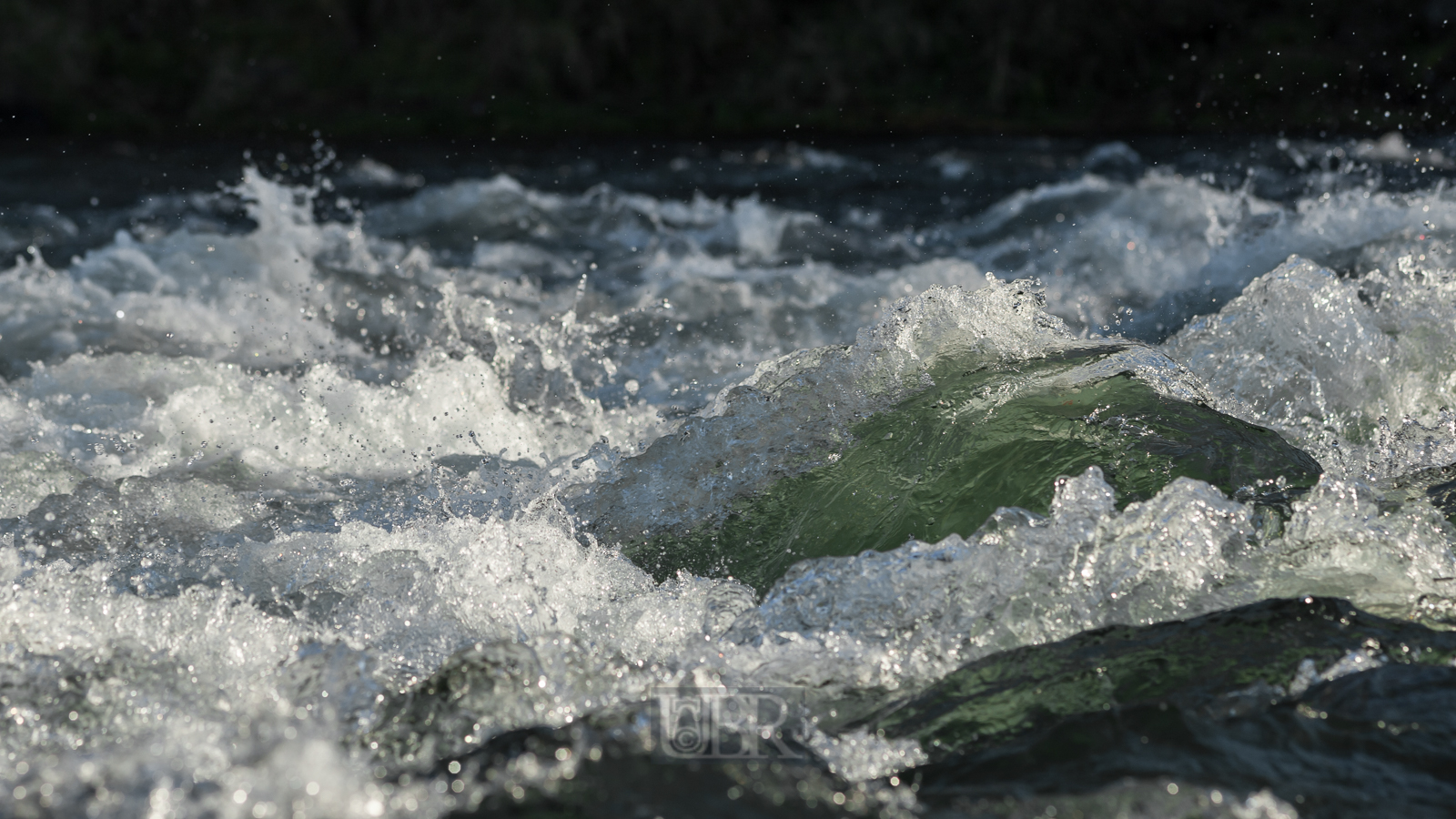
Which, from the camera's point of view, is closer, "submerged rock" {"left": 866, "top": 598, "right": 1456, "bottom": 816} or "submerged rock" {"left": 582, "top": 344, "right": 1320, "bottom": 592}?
"submerged rock" {"left": 866, "top": 598, "right": 1456, "bottom": 816}

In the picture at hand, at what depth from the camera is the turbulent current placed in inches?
67.5

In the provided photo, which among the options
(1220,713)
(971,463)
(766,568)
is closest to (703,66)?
(971,463)

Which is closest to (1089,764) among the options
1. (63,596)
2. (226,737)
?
(226,737)

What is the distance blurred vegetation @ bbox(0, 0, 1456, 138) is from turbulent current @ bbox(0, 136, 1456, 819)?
11.2 meters

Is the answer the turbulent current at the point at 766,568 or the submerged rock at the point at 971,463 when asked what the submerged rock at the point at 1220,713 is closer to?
the turbulent current at the point at 766,568

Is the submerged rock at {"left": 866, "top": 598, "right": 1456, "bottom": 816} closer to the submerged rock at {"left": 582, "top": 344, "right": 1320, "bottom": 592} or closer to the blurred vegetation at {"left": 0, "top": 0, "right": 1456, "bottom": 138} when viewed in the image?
the submerged rock at {"left": 582, "top": 344, "right": 1320, "bottom": 592}

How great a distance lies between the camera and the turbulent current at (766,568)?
1.71 m

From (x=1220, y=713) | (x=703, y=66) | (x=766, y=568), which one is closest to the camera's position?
(x=1220, y=713)

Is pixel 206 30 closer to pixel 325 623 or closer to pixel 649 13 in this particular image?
pixel 649 13

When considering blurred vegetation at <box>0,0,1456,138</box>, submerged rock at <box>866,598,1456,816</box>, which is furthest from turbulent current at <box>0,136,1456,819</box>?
blurred vegetation at <box>0,0,1456,138</box>

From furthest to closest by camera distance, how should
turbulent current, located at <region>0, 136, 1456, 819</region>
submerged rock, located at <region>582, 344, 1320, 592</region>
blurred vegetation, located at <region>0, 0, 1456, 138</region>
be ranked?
blurred vegetation, located at <region>0, 0, 1456, 138</region> < submerged rock, located at <region>582, 344, 1320, 592</region> < turbulent current, located at <region>0, 136, 1456, 819</region>

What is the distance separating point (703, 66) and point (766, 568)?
52.3 ft

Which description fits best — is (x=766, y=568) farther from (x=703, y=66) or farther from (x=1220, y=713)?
(x=703, y=66)

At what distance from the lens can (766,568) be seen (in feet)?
8.63
